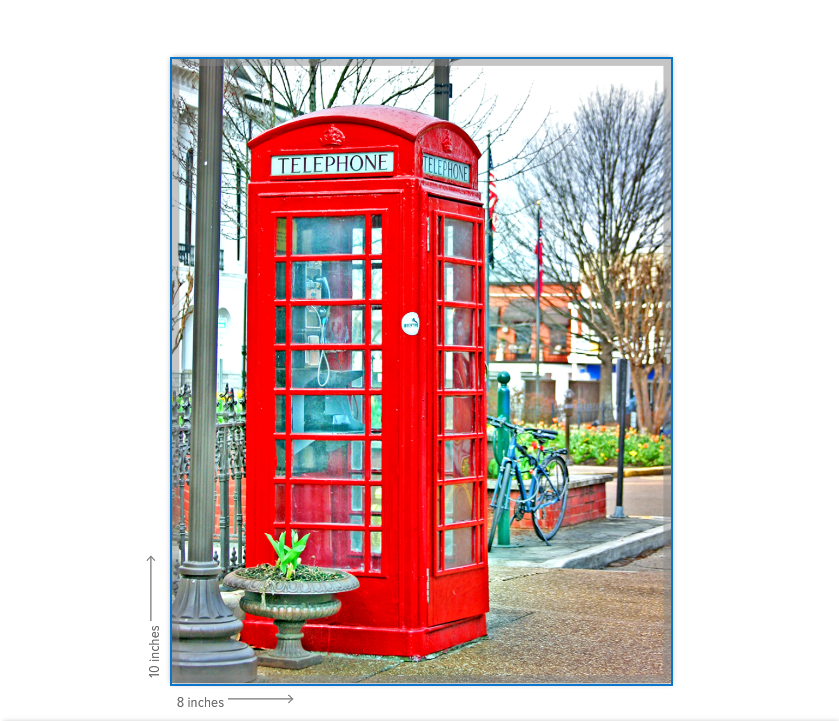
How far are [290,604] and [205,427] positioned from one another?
1.07 metres

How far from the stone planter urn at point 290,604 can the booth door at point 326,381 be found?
365 mm

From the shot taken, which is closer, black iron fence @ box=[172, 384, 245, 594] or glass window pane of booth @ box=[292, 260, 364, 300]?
glass window pane of booth @ box=[292, 260, 364, 300]

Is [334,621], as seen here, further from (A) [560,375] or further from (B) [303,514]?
(A) [560,375]

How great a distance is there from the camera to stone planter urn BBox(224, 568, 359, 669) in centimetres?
564

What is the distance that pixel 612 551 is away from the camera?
11008 millimetres

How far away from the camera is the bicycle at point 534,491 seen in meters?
10.6


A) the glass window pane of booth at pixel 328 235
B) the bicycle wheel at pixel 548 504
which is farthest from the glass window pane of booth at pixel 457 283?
the bicycle wheel at pixel 548 504

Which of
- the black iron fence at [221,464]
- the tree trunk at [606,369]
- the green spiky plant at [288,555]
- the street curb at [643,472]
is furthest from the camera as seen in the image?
the tree trunk at [606,369]

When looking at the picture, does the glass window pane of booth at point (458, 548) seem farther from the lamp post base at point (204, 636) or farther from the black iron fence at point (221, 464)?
the black iron fence at point (221, 464)

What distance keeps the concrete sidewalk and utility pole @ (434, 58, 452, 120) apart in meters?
3.68

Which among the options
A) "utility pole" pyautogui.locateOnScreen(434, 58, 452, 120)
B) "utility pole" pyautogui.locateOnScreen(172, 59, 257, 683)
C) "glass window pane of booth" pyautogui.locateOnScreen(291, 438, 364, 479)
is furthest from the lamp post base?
"utility pole" pyautogui.locateOnScreen(434, 58, 452, 120)

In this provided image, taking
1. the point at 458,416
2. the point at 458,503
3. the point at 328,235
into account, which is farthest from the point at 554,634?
the point at 328,235

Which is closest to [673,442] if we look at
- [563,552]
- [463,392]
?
[463,392]

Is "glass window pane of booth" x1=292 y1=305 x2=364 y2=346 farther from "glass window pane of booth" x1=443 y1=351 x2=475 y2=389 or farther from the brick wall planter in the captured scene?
the brick wall planter
